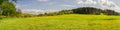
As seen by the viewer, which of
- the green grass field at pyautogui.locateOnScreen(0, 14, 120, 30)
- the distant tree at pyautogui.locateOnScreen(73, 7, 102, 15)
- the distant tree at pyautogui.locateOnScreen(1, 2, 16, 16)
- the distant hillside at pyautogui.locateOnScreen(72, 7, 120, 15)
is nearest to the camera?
the green grass field at pyautogui.locateOnScreen(0, 14, 120, 30)

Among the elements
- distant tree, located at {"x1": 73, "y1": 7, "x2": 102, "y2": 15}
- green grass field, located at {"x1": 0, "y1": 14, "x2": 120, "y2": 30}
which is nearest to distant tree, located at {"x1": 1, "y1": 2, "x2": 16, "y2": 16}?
distant tree, located at {"x1": 73, "y1": 7, "x2": 102, "y2": 15}

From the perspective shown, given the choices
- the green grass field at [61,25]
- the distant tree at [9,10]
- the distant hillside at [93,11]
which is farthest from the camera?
the distant tree at [9,10]

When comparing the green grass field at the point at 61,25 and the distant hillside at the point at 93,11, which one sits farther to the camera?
the distant hillside at the point at 93,11

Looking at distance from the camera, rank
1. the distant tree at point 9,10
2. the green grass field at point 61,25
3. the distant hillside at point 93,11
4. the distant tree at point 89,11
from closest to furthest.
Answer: the green grass field at point 61,25
the distant hillside at point 93,11
the distant tree at point 89,11
the distant tree at point 9,10

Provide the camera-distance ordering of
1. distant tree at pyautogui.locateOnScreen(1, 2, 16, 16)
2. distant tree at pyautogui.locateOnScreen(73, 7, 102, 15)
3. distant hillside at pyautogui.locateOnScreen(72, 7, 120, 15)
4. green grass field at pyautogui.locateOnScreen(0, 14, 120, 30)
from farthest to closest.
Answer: distant tree at pyautogui.locateOnScreen(1, 2, 16, 16)
distant tree at pyautogui.locateOnScreen(73, 7, 102, 15)
distant hillside at pyautogui.locateOnScreen(72, 7, 120, 15)
green grass field at pyautogui.locateOnScreen(0, 14, 120, 30)

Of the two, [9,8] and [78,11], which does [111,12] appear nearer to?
[78,11]

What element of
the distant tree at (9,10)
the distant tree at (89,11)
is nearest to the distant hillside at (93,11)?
the distant tree at (89,11)

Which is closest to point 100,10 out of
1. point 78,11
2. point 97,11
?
point 97,11

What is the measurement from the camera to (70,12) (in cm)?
7688

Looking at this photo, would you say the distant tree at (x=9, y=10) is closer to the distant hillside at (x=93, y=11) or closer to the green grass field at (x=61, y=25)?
→ the distant hillside at (x=93, y=11)

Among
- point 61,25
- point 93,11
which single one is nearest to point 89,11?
point 93,11

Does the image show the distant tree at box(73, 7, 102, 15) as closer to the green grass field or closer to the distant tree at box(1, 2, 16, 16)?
the distant tree at box(1, 2, 16, 16)

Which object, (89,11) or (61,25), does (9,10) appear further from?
(61,25)

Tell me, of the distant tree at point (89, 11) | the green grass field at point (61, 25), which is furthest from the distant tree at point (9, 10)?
the green grass field at point (61, 25)
